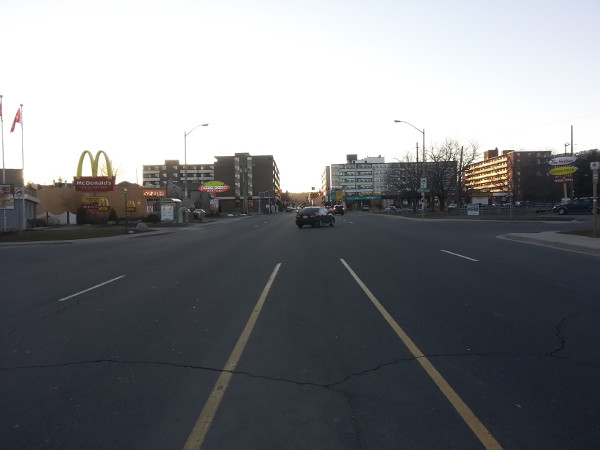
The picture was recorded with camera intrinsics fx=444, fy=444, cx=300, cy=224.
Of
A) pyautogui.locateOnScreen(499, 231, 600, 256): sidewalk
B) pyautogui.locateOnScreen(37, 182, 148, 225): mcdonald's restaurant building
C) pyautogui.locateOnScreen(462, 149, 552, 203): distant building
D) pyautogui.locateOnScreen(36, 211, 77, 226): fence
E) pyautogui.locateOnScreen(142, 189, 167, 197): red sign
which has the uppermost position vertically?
pyautogui.locateOnScreen(462, 149, 552, 203): distant building

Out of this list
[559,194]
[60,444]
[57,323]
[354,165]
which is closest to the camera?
[60,444]

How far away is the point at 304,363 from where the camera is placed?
16.3ft

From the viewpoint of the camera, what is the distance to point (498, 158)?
16612 cm

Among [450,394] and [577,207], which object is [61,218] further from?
[577,207]

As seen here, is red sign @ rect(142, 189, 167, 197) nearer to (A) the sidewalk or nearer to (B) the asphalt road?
(A) the sidewalk

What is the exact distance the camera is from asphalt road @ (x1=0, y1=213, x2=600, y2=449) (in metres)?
3.55

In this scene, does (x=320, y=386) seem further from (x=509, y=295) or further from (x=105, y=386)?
(x=509, y=295)

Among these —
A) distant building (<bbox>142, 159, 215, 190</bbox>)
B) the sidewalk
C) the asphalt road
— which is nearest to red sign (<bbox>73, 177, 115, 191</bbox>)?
the asphalt road

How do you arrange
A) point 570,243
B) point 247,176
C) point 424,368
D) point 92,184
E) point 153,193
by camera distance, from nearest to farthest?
point 424,368 → point 570,243 → point 92,184 → point 153,193 → point 247,176

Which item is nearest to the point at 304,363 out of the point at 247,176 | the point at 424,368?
the point at 424,368

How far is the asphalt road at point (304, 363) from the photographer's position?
140 inches

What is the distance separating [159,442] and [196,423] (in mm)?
343

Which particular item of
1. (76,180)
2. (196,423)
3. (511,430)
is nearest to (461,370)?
(511,430)

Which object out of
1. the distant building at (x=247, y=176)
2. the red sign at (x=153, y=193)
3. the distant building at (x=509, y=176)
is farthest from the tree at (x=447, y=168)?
the distant building at (x=247, y=176)
